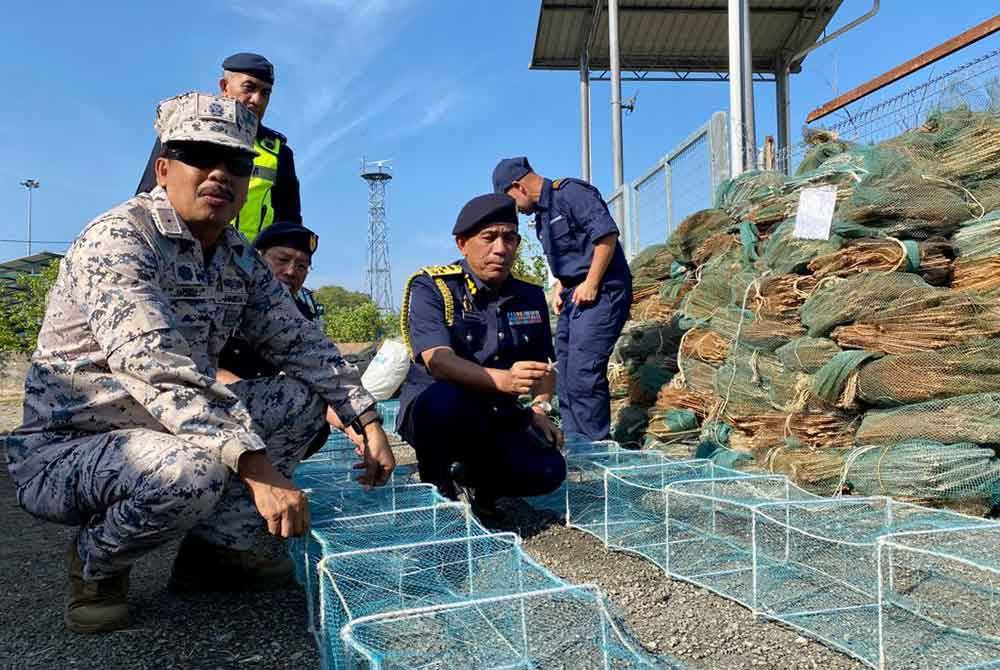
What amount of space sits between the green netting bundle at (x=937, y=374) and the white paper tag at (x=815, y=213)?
2.93ft

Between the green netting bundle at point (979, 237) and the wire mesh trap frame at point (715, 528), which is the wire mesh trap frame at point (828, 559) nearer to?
the wire mesh trap frame at point (715, 528)

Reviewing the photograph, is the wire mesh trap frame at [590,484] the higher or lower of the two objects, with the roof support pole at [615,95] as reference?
lower

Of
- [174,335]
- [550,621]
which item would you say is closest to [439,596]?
[550,621]

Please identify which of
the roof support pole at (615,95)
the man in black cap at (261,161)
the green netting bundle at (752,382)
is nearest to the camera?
the man in black cap at (261,161)

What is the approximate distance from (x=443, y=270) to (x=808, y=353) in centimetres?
172

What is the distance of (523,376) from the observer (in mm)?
2578

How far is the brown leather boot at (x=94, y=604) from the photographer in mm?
1982

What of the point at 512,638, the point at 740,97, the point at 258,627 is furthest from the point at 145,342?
the point at 740,97

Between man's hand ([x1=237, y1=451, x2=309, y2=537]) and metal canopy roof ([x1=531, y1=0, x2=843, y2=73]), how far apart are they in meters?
10.6

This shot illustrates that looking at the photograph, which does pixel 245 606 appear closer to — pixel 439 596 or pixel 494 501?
pixel 439 596

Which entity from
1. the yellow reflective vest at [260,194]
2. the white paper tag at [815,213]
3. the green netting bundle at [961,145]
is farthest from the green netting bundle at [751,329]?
the yellow reflective vest at [260,194]

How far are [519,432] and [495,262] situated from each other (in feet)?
2.21

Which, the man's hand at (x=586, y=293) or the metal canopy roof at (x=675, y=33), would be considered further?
the metal canopy roof at (x=675, y=33)

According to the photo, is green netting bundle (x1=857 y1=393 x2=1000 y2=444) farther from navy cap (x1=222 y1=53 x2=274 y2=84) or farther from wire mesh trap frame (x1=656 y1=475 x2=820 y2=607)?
navy cap (x1=222 y1=53 x2=274 y2=84)
